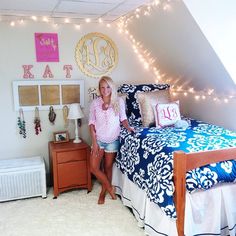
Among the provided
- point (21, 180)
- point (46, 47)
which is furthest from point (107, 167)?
point (46, 47)

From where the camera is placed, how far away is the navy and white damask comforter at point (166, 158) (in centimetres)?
185

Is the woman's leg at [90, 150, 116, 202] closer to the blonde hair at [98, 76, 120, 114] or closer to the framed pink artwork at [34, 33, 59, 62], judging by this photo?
the blonde hair at [98, 76, 120, 114]

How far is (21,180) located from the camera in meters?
2.94

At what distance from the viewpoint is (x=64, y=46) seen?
3.32 meters

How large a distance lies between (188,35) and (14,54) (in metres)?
1.99

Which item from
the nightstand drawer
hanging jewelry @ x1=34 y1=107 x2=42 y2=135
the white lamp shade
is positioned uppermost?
the white lamp shade

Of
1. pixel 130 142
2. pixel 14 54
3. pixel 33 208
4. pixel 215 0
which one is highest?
pixel 215 0

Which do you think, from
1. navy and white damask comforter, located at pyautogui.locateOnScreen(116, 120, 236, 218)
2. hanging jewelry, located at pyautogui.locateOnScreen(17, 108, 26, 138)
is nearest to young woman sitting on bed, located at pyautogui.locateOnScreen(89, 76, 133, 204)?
navy and white damask comforter, located at pyautogui.locateOnScreen(116, 120, 236, 218)

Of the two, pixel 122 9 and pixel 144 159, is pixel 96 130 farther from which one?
pixel 122 9

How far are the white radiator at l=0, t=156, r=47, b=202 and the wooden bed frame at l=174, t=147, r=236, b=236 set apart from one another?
5.75 ft

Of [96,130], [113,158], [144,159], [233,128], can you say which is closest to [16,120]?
[96,130]

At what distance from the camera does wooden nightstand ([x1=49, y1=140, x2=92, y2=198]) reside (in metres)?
3.01

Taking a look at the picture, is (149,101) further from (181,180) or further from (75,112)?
(181,180)

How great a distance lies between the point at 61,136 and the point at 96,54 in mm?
1151
